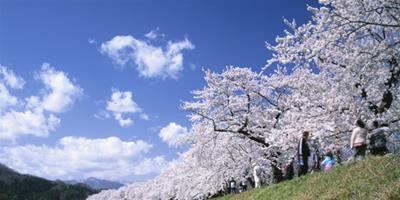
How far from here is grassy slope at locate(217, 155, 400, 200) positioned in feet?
36.8

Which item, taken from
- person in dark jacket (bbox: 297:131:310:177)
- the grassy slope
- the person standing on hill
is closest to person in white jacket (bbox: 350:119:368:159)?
the person standing on hill

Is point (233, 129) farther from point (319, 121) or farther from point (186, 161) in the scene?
point (186, 161)

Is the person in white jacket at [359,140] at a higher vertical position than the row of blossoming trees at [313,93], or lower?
lower

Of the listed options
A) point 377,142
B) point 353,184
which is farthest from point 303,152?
point 353,184

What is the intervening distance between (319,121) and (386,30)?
507 cm

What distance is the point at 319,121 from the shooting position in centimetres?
2277

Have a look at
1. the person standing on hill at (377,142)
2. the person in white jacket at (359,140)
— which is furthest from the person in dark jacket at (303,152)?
the person standing on hill at (377,142)

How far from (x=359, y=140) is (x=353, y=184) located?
622 cm

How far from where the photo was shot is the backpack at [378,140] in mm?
18828

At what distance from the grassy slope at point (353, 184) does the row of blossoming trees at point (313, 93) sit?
353 centimetres

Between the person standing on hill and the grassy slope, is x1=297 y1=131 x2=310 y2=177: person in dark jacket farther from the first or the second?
the person standing on hill

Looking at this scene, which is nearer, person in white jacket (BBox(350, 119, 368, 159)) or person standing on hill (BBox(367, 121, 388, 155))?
person standing on hill (BBox(367, 121, 388, 155))

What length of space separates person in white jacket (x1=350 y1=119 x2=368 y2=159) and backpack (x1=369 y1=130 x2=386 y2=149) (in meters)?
0.27

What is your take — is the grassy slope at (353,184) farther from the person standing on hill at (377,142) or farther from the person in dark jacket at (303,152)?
the person standing on hill at (377,142)
